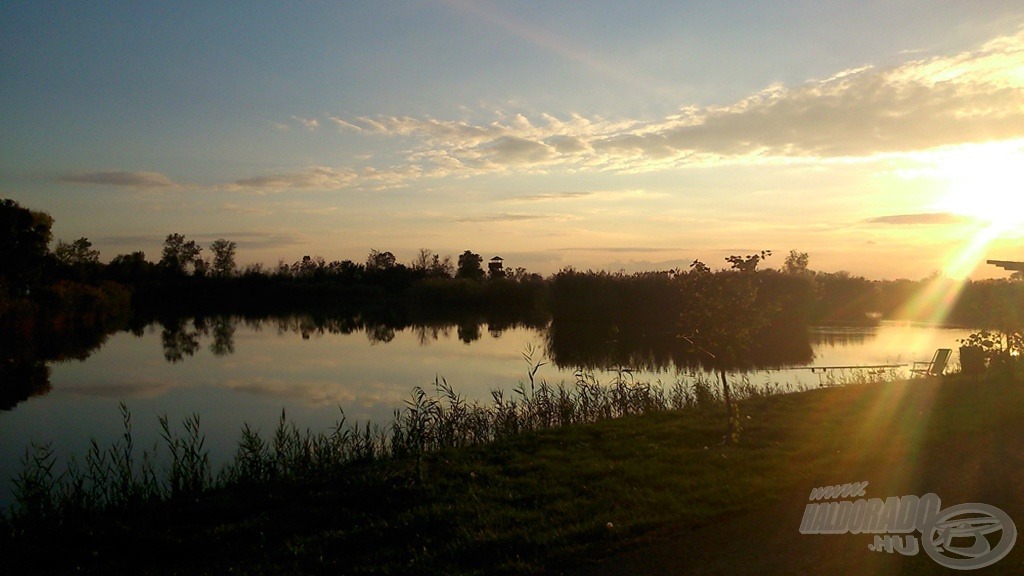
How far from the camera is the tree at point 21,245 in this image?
4494cm

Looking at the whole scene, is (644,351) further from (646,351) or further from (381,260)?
(381,260)

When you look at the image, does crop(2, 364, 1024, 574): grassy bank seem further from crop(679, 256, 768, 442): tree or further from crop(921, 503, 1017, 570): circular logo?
crop(679, 256, 768, 442): tree

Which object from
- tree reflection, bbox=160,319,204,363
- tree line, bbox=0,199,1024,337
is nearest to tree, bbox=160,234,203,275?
tree line, bbox=0,199,1024,337

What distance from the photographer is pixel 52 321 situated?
4666 cm

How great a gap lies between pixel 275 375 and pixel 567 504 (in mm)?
21611

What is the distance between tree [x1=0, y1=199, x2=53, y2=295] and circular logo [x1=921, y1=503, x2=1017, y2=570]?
1984 inches

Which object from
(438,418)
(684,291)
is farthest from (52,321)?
(684,291)

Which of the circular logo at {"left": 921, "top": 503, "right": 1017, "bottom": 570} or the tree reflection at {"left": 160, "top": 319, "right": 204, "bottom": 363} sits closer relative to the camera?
the circular logo at {"left": 921, "top": 503, "right": 1017, "bottom": 570}

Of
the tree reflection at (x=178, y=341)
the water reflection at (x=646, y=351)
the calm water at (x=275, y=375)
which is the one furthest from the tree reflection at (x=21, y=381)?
the water reflection at (x=646, y=351)

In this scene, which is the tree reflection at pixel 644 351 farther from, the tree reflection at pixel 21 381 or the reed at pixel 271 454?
the tree reflection at pixel 21 381

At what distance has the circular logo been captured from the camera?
5914 millimetres

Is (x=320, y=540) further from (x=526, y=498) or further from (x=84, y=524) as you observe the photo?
(x=84, y=524)

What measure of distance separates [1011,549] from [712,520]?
8.21ft

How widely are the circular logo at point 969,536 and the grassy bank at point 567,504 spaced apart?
175mm
